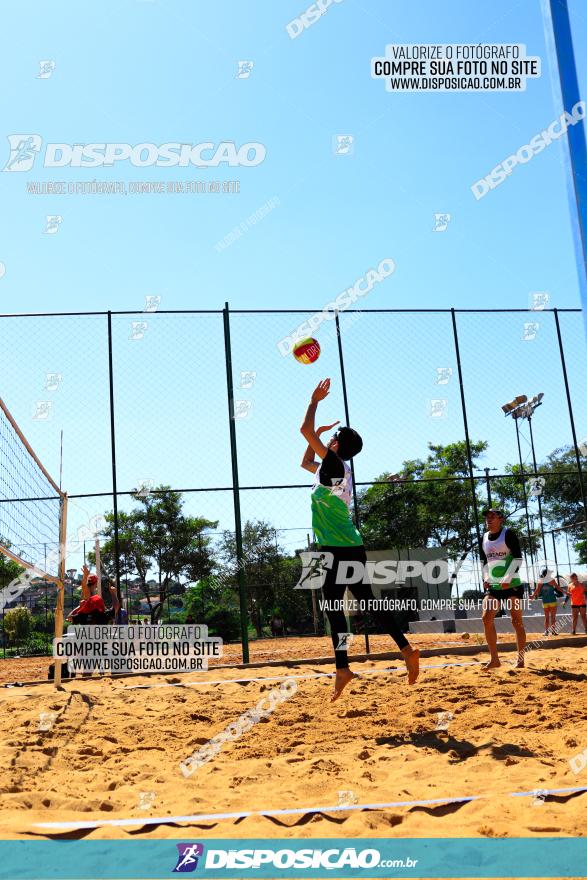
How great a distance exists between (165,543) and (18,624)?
601 cm

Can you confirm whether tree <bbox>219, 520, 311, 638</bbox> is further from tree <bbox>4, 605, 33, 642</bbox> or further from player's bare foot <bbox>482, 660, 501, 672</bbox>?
player's bare foot <bbox>482, 660, 501, 672</bbox>

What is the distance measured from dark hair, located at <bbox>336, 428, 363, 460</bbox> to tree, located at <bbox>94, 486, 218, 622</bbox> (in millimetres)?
18682

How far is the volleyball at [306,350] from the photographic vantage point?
5.65 metres

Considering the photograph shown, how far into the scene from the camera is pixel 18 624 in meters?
20.0

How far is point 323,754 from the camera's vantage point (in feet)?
12.6

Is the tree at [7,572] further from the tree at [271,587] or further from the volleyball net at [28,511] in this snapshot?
the volleyball net at [28,511]

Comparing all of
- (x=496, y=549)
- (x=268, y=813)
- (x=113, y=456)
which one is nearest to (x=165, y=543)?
(x=113, y=456)

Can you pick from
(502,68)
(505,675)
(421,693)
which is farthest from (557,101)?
(502,68)

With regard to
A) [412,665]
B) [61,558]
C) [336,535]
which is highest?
[61,558]

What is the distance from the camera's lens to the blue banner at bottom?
2223 millimetres

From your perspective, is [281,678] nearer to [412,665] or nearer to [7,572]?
[412,665]

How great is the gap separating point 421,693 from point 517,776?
236cm

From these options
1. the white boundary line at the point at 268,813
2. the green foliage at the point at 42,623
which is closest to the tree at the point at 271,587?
the green foliage at the point at 42,623

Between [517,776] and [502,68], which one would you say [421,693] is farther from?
[502,68]
